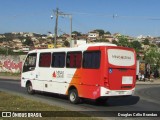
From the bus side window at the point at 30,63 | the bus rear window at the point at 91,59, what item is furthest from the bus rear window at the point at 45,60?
the bus rear window at the point at 91,59

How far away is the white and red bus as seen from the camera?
1709 cm

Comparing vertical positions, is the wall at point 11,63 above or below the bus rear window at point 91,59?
below

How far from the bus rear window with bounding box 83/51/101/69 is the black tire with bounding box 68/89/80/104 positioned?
A: 137cm

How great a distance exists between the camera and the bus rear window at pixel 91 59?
1733 centimetres

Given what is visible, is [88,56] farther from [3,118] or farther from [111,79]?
[3,118]

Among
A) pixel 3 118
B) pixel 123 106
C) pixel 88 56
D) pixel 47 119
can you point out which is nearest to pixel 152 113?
pixel 123 106

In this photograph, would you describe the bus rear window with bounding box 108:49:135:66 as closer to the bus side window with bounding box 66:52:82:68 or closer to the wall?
the bus side window with bounding box 66:52:82:68

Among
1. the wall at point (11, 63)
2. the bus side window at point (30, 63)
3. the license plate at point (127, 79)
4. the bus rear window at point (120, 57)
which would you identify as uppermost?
the bus rear window at point (120, 57)

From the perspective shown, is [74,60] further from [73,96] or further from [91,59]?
[73,96]

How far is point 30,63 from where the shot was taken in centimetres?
2261

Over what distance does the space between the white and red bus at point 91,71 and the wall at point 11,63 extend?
4024 cm

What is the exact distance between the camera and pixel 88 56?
17875 millimetres

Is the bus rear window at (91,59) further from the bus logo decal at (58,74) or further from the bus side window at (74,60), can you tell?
the bus logo decal at (58,74)

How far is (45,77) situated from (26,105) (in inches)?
215
